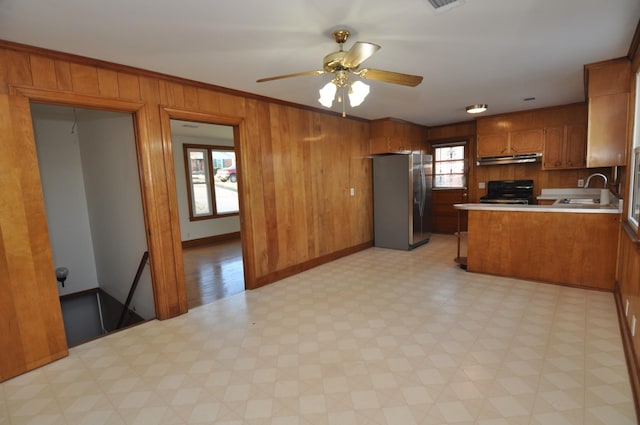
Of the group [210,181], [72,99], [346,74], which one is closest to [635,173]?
[346,74]

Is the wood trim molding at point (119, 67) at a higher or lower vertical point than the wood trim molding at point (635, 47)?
higher

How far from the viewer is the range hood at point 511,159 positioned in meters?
5.34

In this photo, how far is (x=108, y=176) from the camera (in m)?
3.91

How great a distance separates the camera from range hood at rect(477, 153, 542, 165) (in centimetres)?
534

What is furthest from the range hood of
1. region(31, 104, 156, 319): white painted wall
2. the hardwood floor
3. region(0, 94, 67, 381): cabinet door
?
region(0, 94, 67, 381): cabinet door

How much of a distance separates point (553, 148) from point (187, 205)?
23.3 feet

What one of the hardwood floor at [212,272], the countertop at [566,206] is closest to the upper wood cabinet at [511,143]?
the countertop at [566,206]

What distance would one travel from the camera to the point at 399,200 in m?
5.54

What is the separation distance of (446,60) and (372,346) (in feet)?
8.51

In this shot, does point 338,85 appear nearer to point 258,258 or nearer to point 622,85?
point 258,258

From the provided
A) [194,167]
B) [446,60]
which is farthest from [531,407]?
[194,167]

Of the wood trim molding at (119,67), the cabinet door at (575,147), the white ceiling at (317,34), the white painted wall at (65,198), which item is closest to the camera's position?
the white ceiling at (317,34)

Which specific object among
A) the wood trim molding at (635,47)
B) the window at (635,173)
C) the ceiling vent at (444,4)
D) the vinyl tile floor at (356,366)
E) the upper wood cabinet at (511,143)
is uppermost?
the ceiling vent at (444,4)

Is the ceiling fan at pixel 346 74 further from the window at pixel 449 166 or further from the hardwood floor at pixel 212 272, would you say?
the window at pixel 449 166
